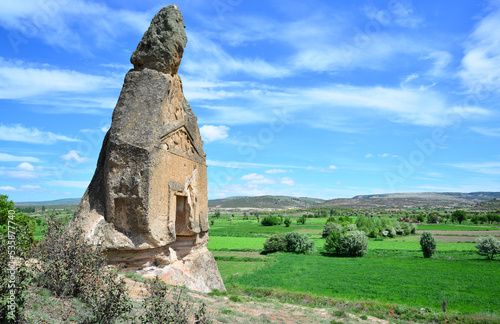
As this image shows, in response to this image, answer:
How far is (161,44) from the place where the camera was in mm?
12289

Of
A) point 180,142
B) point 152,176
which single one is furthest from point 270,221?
point 152,176

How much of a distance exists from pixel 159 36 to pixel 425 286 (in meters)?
32.1

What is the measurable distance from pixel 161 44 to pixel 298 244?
47.1 meters

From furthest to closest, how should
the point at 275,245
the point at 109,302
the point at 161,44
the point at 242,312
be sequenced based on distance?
1. the point at 275,245
2. the point at 161,44
3. the point at 242,312
4. the point at 109,302

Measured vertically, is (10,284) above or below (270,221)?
above

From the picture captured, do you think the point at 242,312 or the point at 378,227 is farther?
the point at 378,227

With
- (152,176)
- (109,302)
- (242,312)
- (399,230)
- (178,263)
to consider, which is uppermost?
(152,176)

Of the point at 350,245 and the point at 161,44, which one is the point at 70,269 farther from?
the point at 350,245

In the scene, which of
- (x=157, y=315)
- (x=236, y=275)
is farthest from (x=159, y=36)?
(x=236, y=275)

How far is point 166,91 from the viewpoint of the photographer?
464 inches

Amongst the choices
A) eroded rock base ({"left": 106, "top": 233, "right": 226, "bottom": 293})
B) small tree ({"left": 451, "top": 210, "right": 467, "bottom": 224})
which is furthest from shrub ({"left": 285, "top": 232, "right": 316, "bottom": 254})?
small tree ({"left": 451, "top": 210, "right": 467, "bottom": 224})

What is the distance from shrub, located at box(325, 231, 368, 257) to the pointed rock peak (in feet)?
147

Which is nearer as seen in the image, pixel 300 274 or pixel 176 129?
pixel 176 129

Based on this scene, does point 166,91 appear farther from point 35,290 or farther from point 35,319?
point 35,319
